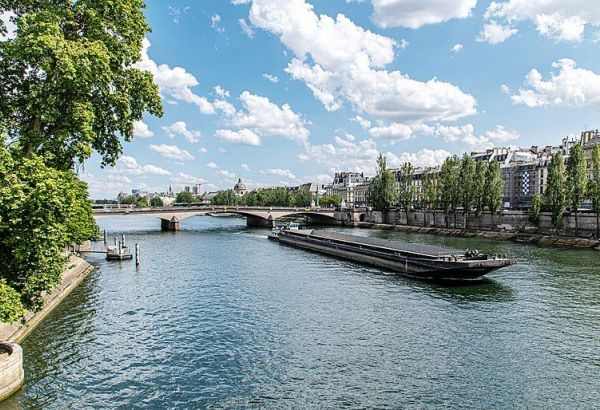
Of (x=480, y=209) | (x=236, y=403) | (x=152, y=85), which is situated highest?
(x=152, y=85)

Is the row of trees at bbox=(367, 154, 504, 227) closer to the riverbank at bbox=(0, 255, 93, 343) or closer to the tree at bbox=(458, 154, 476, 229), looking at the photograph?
the tree at bbox=(458, 154, 476, 229)

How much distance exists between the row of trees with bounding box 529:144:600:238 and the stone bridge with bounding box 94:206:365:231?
62.7 metres

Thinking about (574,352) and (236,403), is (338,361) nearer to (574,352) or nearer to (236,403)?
(236,403)

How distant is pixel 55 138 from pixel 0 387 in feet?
33.4

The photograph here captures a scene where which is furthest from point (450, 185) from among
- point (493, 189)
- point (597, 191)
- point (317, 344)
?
point (317, 344)

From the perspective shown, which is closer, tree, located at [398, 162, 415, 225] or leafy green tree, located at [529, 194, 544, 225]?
leafy green tree, located at [529, 194, 544, 225]

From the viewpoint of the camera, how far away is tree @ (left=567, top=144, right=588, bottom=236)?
2948 inches

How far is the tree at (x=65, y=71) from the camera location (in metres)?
19.0

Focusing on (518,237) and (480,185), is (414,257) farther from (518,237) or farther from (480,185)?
(480,185)

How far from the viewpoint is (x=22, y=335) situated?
24.3 metres

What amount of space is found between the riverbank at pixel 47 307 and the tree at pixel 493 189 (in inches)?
2928

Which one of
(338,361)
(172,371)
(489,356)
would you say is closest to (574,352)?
(489,356)

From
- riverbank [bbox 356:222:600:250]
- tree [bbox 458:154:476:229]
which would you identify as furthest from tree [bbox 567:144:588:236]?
tree [bbox 458:154:476:229]

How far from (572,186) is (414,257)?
45428 mm
